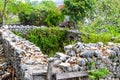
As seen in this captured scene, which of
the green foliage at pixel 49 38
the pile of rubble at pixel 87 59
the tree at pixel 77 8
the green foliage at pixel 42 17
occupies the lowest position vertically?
the green foliage at pixel 49 38

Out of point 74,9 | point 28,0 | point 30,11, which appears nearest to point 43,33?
point 74,9

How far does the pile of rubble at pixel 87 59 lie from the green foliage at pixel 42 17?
1902 centimetres

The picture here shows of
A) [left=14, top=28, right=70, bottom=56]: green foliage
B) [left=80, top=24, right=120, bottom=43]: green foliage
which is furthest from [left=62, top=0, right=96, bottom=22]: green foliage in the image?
[left=80, top=24, right=120, bottom=43]: green foliage

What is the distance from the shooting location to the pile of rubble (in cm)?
561

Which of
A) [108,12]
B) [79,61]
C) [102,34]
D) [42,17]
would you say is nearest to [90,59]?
[79,61]

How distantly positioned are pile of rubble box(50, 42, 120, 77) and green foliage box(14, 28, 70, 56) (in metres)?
14.2

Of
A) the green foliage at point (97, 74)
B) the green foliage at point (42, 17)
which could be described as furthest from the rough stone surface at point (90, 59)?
the green foliage at point (42, 17)

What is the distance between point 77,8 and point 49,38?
4262mm

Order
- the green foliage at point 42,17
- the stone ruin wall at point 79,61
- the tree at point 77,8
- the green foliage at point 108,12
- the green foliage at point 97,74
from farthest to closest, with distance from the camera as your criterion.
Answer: the green foliage at point 42,17 → the tree at point 77,8 → the green foliage at point 108,12 → the stone ruin wall at point 79,61 → the green foliage at point 97,74

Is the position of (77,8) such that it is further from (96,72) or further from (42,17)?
(96,72)

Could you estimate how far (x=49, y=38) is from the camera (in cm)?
2111

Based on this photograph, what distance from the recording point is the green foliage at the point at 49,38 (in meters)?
20.7

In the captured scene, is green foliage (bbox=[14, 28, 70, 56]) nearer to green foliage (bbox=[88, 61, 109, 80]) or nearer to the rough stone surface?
the rough stone surface

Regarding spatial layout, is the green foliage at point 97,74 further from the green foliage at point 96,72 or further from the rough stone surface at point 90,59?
the rough stone surface at point 90,59
